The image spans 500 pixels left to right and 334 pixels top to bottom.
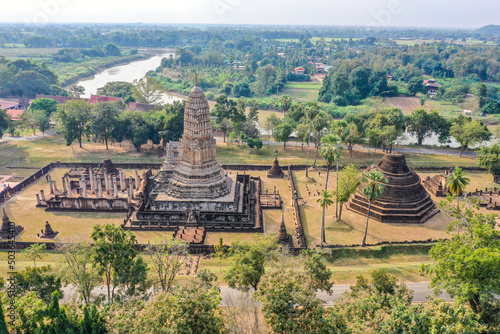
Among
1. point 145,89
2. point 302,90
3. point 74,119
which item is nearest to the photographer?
point 74,119

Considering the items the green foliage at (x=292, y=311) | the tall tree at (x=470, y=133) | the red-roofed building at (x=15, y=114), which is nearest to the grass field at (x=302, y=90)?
the tall tree at (x=470, y=133)

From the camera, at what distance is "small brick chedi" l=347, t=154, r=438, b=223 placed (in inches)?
1844

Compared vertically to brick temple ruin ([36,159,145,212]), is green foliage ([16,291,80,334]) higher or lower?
higher

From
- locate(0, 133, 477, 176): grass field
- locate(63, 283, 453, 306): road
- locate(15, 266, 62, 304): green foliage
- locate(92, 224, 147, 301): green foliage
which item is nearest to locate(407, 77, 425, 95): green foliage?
locate(0, 133, 477, 176): grass field

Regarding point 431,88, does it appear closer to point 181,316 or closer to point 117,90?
point 117,90

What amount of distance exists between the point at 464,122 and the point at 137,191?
209 ft

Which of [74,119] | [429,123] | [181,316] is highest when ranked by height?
[74,119]

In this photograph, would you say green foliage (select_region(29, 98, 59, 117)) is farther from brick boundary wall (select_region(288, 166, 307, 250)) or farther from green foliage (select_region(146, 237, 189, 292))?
green foliage (select_region(146, 237, 189, 292))

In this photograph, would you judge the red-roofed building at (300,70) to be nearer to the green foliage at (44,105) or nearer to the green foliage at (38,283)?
the green foliage at (44,105)

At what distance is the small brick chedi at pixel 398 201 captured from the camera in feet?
154

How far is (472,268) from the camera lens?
2336 cm

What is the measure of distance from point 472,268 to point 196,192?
32.1 metres

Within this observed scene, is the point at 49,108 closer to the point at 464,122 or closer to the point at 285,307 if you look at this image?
the point at 285,307

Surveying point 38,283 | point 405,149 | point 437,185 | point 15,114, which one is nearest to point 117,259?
point 38,283
